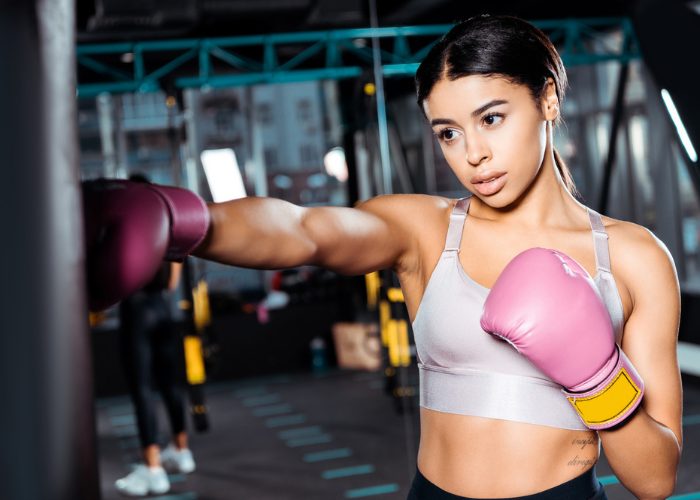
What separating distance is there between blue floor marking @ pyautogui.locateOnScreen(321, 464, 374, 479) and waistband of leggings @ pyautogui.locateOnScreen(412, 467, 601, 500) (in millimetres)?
3029

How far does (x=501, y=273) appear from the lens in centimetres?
111

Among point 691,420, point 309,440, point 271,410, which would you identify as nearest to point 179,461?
point 309,440

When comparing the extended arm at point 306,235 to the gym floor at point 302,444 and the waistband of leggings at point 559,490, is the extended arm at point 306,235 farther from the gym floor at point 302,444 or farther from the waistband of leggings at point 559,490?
the gym floor at point 302,444

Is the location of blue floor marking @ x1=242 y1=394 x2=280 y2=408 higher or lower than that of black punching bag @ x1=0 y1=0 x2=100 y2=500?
lower

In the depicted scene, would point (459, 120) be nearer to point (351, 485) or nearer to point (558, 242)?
point (558, 242)

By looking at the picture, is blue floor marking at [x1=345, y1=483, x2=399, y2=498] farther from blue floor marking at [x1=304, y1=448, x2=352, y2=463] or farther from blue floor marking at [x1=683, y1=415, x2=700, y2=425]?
blue floor marking at [x1=683, y1=415, x2=700, y2=425]

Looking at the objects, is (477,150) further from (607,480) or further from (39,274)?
(607,480)

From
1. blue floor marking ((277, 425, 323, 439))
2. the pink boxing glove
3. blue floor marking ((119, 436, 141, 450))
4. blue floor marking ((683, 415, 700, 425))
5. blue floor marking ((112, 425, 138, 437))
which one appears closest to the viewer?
the pink boxing glove

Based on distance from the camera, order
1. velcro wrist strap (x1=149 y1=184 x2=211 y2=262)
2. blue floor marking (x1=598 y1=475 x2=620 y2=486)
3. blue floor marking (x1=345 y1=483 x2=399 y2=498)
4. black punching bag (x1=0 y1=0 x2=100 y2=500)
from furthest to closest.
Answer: blue floor marking (x1=345 y1=483 x2=399 y2=498) < blue floor marking (x1=598 y1=475 x2=620 y2=486) < velcro wrist strap (x1=149 y1=184 x2=211 y2=262) < black punching bag (x1=0 y1=0 x2=100 y2=500)

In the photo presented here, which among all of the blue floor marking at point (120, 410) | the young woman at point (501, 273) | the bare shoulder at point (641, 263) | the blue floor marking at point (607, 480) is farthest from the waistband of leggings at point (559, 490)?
the blue floor marking at point (120, 410)

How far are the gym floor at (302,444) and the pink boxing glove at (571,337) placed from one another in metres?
2.28

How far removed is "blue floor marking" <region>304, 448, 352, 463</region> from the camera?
4530 mm

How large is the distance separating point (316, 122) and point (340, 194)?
1024mm

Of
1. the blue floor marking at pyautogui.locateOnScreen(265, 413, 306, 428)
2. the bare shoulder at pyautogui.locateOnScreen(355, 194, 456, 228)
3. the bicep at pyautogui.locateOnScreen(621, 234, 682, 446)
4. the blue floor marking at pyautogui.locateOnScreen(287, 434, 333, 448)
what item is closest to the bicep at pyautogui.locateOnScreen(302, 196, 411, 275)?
the bare shoulder at pyautogui.locateOnScreen(355, 194, 456, 228)
